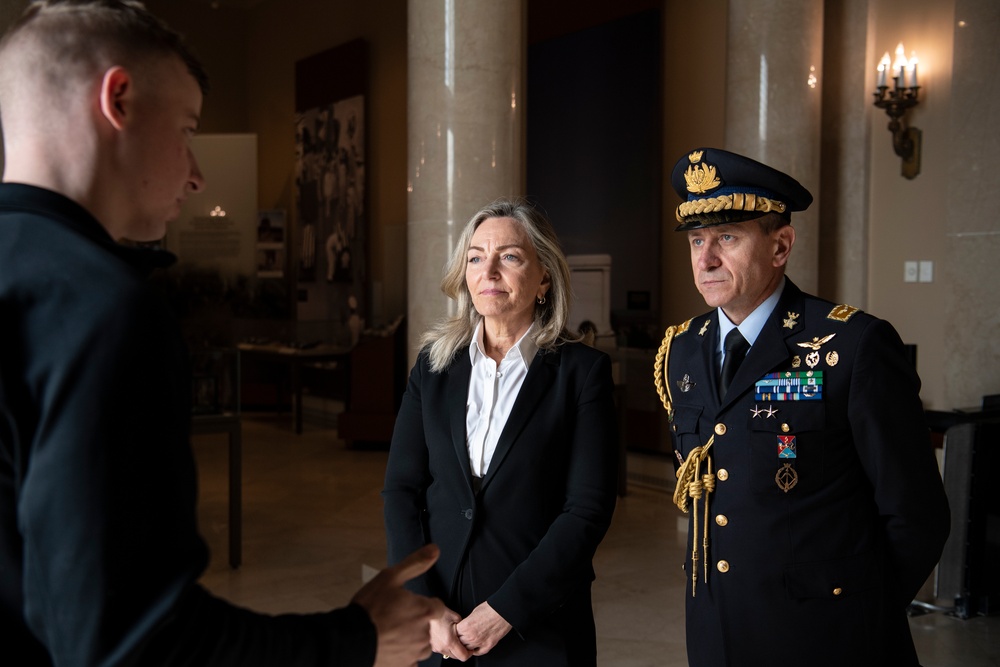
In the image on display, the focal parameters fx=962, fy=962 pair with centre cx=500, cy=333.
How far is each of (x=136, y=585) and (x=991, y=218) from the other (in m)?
5.97

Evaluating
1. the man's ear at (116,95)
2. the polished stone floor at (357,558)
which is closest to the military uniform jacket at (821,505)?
the man's ear at (116,95)

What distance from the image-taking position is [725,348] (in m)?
2.25

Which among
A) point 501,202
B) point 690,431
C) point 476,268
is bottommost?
point 690,431

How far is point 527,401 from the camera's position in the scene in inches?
90.4

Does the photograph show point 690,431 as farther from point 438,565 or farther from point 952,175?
point 952,175

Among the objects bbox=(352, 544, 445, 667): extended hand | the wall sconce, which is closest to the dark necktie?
bbox=(352, 544, 445, 667): extended hand

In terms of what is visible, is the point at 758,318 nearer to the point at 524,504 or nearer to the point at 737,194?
the point at 737,194

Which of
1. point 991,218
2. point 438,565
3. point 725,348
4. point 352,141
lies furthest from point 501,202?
point 352,141

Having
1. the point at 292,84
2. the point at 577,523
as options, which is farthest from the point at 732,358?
the point at 292,84

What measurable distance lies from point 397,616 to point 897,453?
48.2 inches

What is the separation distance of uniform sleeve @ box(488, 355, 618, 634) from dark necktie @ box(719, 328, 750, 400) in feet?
0.94

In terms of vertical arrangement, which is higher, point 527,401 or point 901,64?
point 901,64

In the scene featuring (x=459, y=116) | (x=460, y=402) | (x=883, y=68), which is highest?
(x=883, y=68)

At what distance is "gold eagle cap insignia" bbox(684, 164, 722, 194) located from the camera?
7.35 ft
